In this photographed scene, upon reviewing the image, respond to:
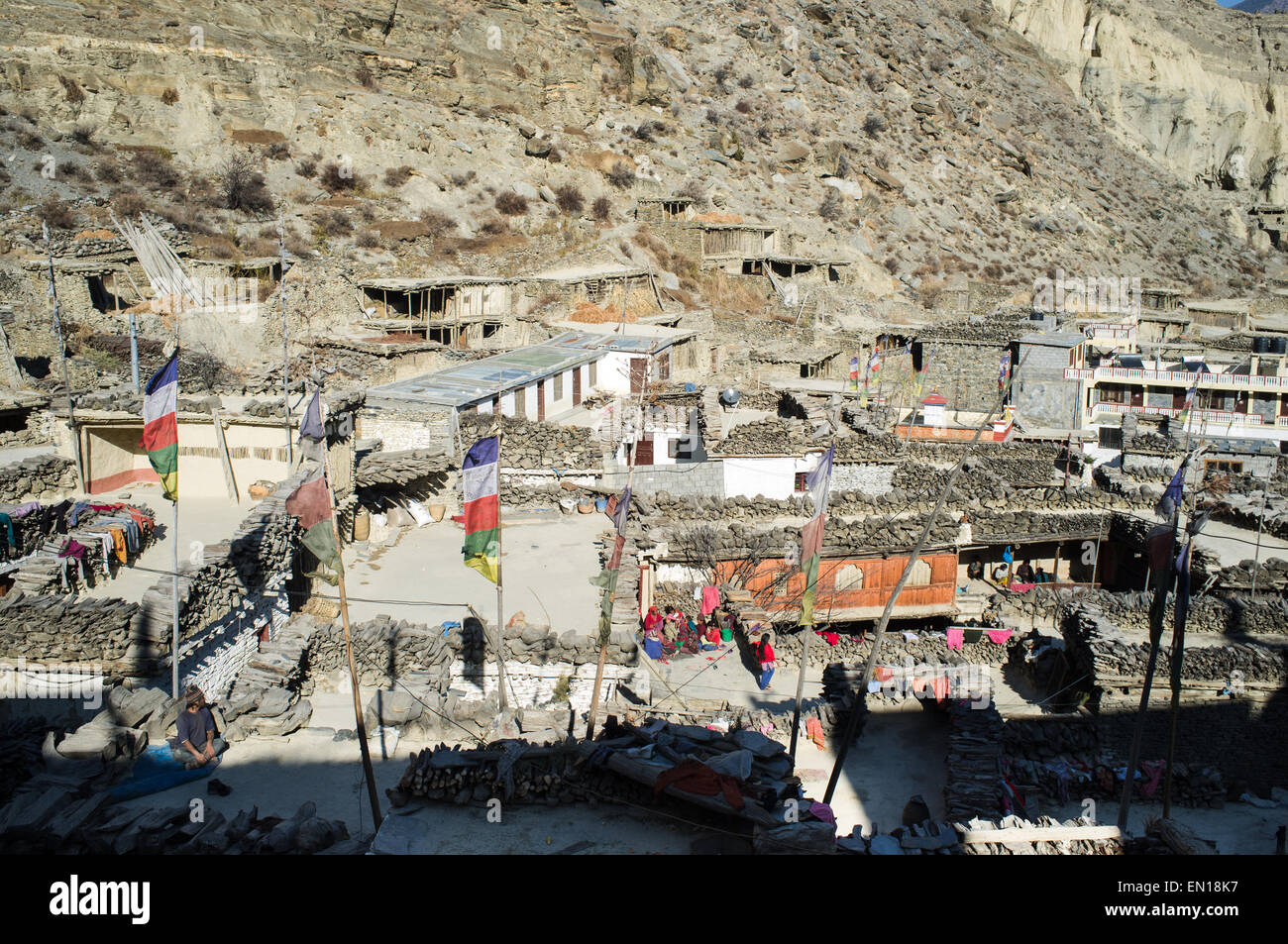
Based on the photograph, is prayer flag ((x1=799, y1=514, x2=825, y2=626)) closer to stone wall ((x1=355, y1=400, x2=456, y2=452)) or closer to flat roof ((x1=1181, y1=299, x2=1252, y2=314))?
stone wall ((x1=355, y1=400, x2=456, y2=452))

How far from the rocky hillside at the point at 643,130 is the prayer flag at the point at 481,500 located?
28070mm

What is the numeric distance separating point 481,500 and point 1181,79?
388ft

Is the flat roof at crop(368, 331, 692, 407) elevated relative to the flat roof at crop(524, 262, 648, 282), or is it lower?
lower

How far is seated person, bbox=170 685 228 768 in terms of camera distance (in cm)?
1023

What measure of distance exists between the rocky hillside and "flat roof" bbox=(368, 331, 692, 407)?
29.2 ft

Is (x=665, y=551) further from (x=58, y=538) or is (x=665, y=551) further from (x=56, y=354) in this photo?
(x=56, y=354)

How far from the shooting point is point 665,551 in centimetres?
2039

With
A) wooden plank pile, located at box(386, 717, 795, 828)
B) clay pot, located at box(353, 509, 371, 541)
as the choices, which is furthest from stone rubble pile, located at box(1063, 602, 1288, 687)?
clay pot, located at box(353, 509, 371, 541)

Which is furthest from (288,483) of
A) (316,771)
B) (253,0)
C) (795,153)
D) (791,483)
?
(795,153)

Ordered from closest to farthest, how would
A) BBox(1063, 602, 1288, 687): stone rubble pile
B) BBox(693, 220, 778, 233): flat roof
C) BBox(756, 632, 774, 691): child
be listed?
1. BBox(1063, 602, 1288, 687): stone rubble pile
2. BBox(756, 632, 774, 691): child
3. BBox(693, 220, 778, 233): flat roof

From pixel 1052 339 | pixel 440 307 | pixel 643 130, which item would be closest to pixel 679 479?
pixel 440 307

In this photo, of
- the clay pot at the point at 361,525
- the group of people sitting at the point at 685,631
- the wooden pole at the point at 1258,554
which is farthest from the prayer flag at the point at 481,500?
the wooden pole at the point at 1258,554

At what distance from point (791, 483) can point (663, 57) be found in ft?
196

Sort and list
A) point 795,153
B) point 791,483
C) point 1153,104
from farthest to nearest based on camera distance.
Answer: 1. point 1153,104
2. point 795,153
3. point 791,483
